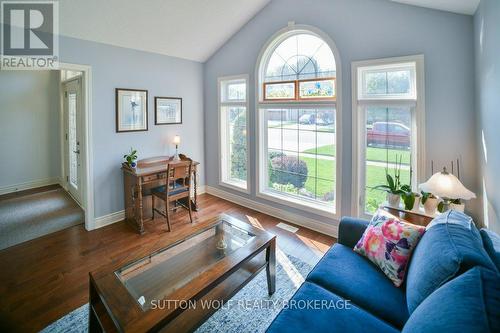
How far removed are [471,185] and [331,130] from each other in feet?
4.96

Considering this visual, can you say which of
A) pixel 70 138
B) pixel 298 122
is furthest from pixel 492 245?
pixel 70 138

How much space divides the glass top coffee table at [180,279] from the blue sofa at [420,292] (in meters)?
0.52

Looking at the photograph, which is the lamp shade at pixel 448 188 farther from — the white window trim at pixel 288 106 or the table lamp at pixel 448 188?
the white window trim at pixel 288 106

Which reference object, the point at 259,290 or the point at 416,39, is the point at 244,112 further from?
the point at 259,290

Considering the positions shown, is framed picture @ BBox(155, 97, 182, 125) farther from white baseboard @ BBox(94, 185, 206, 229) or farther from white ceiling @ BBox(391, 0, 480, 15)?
white ceiling @ BBox(391, 0, 480, 15)

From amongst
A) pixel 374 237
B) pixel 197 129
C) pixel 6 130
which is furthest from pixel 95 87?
pixel 374 237

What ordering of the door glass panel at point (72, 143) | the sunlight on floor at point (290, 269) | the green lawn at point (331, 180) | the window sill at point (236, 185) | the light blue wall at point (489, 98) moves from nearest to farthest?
1. the light blue wall at point (489, 98)
2. the sunlight on floor at point (290, 269)
3. the green lawn at point (331, 180)
4. the window sill at point (236, 185)
5. the door glass panel at point (72, 143)

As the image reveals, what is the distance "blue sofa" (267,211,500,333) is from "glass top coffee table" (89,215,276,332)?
0.52m

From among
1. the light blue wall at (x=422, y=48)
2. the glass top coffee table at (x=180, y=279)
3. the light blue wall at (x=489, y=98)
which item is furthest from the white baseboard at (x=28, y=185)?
the light blue wall at (x=489, y=98)

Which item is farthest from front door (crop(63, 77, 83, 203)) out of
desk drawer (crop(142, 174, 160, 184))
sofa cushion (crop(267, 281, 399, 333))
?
sofa cushion (crop(267, 281, 399, 333))

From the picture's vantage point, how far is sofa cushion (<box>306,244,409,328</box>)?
56.0 inches

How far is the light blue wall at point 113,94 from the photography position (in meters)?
3.31

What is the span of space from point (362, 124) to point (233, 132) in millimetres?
2243

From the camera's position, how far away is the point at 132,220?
145 inches
